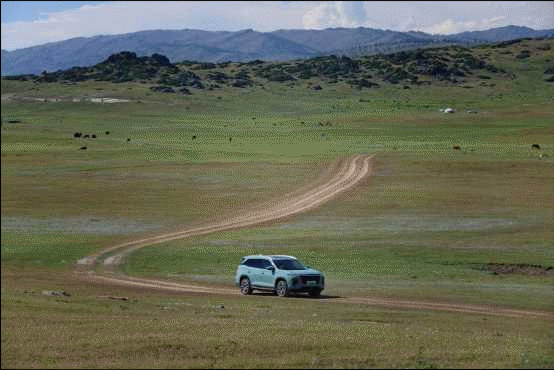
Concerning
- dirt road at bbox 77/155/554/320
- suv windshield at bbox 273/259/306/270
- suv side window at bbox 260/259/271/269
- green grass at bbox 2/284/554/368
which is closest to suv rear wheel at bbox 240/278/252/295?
dirt road at bbox 77/155/554/320

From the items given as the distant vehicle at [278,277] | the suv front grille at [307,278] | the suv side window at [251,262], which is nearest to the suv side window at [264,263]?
the distant vehicle at [278,277]

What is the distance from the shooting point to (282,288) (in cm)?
4684

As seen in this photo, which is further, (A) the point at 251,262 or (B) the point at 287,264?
(A) the point at 251,262

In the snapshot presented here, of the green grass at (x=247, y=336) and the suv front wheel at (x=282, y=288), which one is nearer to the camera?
the green grass at (x=247, y=336)

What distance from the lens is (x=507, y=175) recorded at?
98062mm

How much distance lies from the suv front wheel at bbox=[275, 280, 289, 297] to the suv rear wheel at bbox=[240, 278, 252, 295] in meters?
1.26

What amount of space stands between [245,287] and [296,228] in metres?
23.1

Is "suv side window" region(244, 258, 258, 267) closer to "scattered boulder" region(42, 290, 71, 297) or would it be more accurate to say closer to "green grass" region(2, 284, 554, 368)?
"green grass" region(2, 284, 554, 368)

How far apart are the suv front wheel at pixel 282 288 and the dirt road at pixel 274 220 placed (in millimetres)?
1867

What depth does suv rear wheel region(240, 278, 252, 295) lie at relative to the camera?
156 feet

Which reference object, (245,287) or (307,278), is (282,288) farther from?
(245,287)

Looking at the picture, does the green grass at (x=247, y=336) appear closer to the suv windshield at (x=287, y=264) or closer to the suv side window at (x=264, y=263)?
the suv windshield at (x=287, y=264)

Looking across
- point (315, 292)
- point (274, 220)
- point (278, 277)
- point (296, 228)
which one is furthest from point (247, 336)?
point (274, 220)

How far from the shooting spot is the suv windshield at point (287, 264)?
47231 mm
